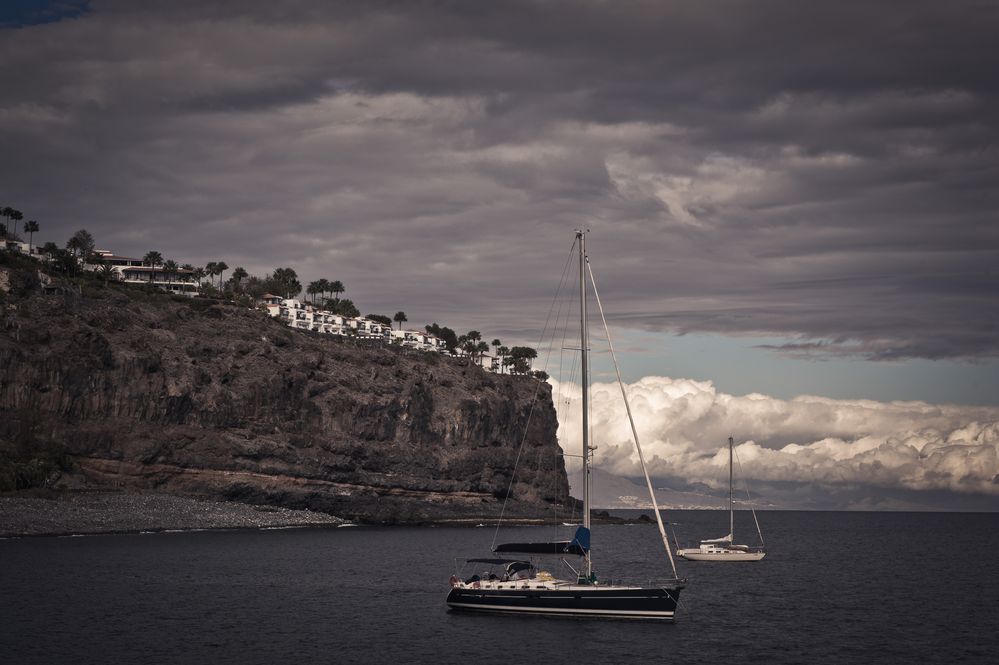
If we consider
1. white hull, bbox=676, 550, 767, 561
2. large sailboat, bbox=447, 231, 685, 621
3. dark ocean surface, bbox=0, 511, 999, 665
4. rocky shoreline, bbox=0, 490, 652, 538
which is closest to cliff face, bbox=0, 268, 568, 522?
rocky shoreline, bbox=0, 490, 652, 538

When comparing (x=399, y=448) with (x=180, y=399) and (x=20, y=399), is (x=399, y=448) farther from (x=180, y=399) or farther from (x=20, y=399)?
(x=20, y=399)

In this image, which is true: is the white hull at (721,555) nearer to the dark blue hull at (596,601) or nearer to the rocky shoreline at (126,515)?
the dark blue hull at (596,601)

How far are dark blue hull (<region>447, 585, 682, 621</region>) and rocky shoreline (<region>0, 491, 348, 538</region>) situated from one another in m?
68.8

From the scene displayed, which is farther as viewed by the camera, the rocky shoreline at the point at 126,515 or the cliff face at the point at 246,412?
the cliff face at the point at 246,412

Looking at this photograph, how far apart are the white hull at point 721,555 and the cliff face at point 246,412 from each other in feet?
112

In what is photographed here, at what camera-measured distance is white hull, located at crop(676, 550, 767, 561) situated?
349 feet

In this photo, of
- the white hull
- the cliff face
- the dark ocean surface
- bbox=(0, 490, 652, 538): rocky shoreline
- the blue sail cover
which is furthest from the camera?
the cliff face

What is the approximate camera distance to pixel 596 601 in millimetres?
53938

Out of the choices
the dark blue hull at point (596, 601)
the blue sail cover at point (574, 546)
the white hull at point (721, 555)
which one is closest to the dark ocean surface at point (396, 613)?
the dark blue hull at point (596, 601)

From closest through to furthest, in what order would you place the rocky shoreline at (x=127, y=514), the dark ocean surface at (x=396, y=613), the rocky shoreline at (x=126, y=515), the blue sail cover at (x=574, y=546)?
the dark ocean surface at (x=396, y=613), the blue sail cover at (x=574, y=546), the rocky shoreline at (x=126, y=515), the rocky shoreline at (x=127, y=514)

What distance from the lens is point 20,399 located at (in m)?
130

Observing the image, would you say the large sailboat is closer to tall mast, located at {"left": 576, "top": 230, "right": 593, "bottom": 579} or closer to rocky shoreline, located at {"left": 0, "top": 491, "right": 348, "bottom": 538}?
tall mast, located at {"left": 576, "top": 230, "right": 593, "bottom": 579}

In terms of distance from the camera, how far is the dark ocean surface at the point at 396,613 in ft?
157

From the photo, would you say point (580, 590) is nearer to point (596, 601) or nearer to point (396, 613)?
point (596, 601)
